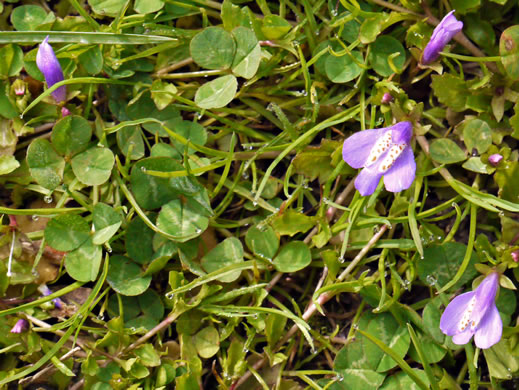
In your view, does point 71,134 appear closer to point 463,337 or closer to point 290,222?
point 290,222

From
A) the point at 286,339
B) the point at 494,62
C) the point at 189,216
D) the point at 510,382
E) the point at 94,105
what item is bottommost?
the point at 510,382

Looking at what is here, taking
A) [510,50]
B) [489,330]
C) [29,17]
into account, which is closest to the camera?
[489,330]

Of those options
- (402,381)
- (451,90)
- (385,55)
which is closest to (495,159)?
(451,90)

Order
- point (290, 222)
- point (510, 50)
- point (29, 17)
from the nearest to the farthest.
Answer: point (510, 50)
point (290, 222)
point (29, 17)

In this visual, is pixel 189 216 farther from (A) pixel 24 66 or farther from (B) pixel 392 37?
(B) pixel 392 37

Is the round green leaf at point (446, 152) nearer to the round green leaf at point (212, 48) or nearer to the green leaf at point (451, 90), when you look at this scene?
the green leaf at point (451, 90)

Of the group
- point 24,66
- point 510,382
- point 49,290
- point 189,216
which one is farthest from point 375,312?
point 24,66
